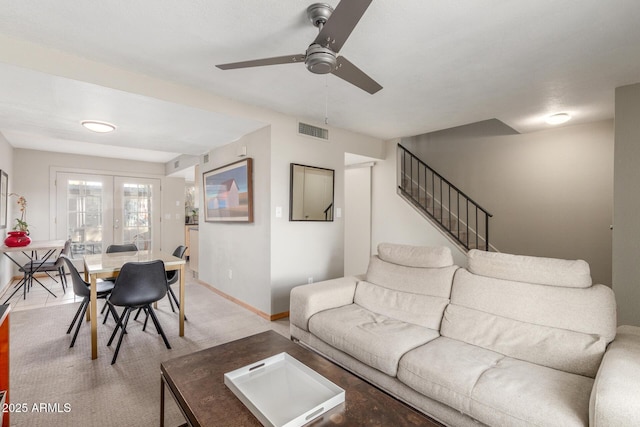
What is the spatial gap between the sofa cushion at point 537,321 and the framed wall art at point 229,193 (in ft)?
8.57

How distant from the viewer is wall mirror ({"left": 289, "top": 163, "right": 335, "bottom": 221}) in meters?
3.68

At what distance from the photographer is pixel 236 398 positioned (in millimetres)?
1302

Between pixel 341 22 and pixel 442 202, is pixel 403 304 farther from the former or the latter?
pixel 442 202

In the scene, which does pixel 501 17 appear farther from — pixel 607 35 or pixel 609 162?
pixel 609 162

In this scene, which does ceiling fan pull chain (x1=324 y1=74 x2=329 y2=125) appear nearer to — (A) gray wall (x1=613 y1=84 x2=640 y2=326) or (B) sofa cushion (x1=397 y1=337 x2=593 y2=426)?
(B) sofa cushion (x1=397 y1=337 x2=593 y2=426)


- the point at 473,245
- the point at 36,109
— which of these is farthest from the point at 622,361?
the point at 36,109

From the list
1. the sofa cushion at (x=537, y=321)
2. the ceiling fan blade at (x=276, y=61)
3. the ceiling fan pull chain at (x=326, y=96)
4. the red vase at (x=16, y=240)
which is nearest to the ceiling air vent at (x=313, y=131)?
the ceiling fan pull chain at (x=326, y=96)

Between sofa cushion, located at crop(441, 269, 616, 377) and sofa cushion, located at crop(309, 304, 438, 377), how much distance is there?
0.29 metres

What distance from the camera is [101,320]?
134 inches

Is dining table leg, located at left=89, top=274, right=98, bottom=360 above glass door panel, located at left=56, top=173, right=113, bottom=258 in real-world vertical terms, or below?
below

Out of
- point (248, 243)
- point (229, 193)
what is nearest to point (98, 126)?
point (229, 193)

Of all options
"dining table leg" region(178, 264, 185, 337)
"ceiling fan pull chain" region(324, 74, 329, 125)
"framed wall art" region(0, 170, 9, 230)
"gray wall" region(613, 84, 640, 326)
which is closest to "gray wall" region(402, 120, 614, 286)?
"gray wall" region(613, 84, 640, 326)

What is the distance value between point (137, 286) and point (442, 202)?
15.6 feet

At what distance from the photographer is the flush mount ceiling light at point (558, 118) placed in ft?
11.8
